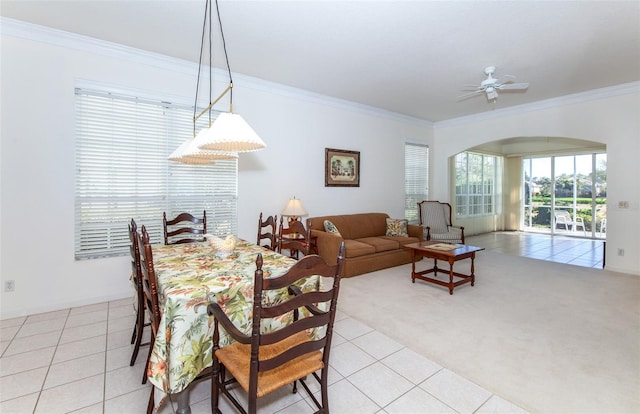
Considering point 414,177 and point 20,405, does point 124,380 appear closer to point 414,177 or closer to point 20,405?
point 20,405

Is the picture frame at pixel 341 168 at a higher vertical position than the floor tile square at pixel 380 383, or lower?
higher

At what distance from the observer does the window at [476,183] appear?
829 cm

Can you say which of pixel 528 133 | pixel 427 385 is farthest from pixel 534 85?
pixel 427 385

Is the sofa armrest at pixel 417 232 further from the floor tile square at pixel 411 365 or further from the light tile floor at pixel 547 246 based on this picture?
the floor tile square at pixel 411 365

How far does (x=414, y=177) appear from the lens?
7.05 m

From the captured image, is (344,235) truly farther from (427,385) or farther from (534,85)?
(534,85)

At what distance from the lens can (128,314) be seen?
318cm

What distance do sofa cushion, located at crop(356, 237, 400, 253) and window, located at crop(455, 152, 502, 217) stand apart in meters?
3.84

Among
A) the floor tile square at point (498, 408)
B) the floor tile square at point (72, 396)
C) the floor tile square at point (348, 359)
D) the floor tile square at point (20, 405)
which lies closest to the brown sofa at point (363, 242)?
the floor tile square at point (348, 359)

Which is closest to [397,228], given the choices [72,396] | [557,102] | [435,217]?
[435,217]

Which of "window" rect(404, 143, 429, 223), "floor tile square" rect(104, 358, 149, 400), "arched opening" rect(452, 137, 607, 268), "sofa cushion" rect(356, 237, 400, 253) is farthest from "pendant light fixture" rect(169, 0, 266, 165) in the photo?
"arched opening" rect(452, 137, 607, 268)

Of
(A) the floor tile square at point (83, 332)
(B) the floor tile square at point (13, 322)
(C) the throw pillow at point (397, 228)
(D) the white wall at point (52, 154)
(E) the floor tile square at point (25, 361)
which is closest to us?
(E) the floor tile square at point (25, 361)

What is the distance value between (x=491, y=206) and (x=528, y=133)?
420cm

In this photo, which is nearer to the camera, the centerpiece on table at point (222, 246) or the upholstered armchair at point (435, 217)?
the centerpiece on table at point (222, 246)
